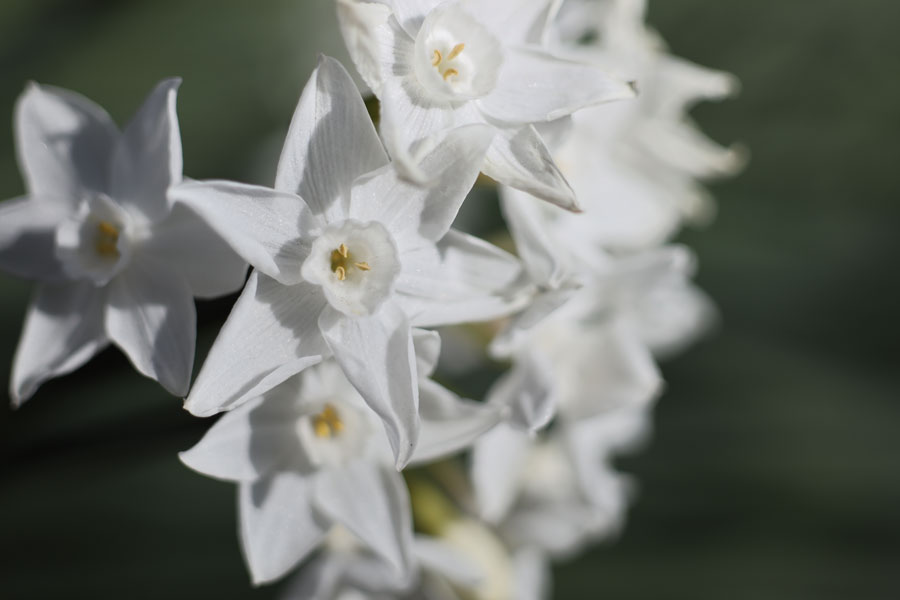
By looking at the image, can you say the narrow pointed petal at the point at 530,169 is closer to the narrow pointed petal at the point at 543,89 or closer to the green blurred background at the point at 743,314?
the narrow pointed petal at the point at 543,89

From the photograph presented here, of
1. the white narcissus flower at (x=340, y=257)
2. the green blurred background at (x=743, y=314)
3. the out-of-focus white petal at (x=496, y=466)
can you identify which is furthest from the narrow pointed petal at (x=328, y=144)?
the green blurred background at (x=743, y=314)

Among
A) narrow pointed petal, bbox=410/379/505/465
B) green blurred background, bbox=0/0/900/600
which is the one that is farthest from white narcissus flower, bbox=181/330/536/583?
green blurred background, bbox=0/0/900/600

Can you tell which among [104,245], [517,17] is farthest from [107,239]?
[517,17]

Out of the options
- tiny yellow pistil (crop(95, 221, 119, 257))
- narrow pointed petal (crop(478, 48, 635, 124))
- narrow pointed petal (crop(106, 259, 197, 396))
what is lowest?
narrow pointed petal (crop(106, 259, 197, 396))

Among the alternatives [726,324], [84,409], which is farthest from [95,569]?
[726,324]

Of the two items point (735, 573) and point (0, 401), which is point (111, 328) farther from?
point (735, 573)

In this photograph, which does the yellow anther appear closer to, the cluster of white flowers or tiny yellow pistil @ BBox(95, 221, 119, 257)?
the cluster of white flowers
